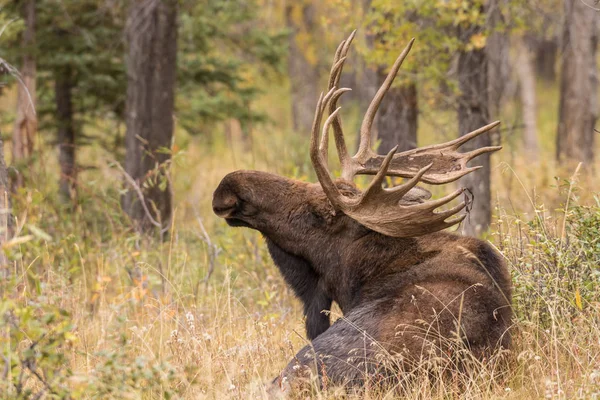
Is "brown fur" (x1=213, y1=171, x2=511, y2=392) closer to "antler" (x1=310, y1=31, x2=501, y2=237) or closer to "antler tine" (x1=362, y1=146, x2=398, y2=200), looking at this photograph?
"antler" (x1=310, y1=31, x2=501, y2=237)

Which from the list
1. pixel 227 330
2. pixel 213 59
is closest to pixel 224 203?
pixel 227 330

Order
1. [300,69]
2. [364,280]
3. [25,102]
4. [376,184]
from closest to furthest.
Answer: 1. [376,184]
2. [364,280]
3. [25,102]
4. [300,69]

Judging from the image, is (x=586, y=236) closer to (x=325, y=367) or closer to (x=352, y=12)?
(x=325, y=367)

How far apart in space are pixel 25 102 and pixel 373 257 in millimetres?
5464

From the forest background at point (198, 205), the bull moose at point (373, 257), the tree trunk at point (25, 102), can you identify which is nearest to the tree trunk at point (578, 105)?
the forest background at point (198, 205)

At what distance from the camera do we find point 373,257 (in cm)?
484

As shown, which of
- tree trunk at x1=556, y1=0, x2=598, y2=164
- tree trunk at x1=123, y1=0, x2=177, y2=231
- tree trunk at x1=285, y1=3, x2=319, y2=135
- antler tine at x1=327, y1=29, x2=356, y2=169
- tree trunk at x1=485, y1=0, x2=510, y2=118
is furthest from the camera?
tree trunk at x1=285, y1=3, x2=319, y2=135

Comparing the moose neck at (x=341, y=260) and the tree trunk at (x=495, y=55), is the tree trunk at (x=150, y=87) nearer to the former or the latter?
the tree trunk at (x=495, y=55)

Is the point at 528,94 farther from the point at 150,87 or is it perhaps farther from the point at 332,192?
the point at 332,192

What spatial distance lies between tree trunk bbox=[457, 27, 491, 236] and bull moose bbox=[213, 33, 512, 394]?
3.53m

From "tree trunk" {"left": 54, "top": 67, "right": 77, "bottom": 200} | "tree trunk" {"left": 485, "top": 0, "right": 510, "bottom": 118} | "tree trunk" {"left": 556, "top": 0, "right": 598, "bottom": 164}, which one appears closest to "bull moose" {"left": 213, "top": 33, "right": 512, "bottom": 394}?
"tree trunk" {"left": 485, "top": 0, "right": 510, "bottom": 118}

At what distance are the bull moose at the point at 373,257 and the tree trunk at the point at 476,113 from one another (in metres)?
3.53

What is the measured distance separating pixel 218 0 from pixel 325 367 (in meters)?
7.68

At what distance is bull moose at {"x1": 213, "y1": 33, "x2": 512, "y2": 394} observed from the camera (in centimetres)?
436
